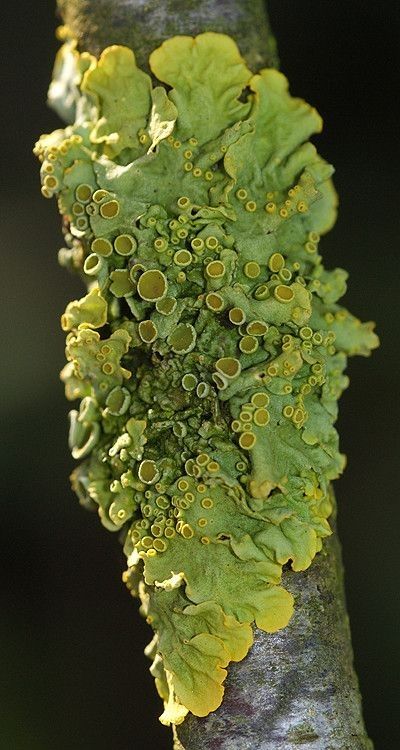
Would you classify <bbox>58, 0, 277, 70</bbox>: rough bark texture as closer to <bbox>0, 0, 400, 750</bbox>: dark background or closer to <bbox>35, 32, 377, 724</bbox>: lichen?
<bbox>35, 32, 377, 724</bbox>: lichen

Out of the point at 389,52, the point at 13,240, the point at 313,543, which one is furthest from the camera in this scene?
the point at 13,240

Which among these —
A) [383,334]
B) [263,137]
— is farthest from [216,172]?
[383,334]

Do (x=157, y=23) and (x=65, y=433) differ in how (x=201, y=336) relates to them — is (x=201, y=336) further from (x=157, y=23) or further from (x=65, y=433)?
(x=65, y=433)

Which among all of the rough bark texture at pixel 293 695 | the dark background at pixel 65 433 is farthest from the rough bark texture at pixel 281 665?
the dark background at pixel 65 433

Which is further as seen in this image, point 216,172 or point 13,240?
point 13,240

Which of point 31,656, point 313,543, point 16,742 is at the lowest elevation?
point 16,742

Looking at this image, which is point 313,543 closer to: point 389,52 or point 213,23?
point 213,23
